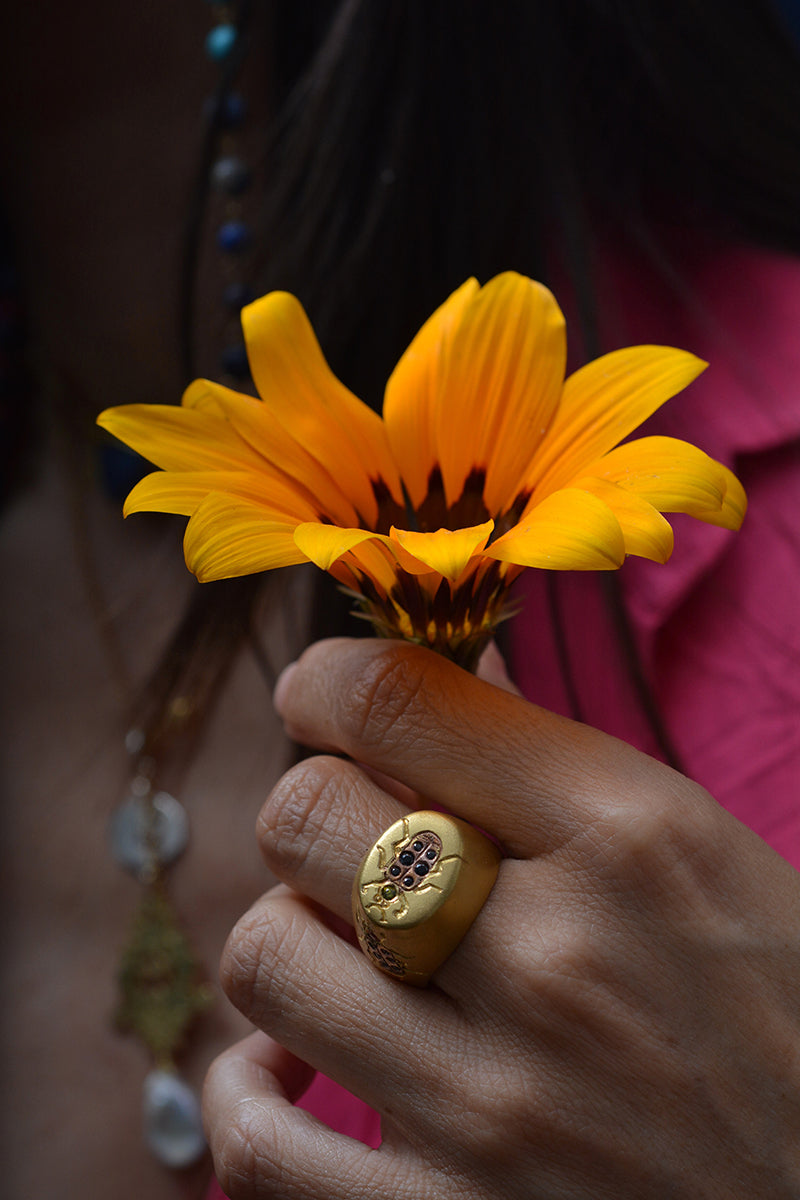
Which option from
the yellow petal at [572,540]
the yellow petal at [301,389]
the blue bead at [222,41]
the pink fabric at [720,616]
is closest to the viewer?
the yellow petal at [572,540]

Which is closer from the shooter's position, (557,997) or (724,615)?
(557,997)

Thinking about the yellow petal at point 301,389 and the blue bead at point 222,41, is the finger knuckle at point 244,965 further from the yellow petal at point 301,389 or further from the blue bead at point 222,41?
the blue bead at point 222,41

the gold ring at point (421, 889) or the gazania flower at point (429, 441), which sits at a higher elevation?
the gazania flower at point (429, 441)

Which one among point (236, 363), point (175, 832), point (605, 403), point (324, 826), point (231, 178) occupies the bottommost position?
point (175, 832)

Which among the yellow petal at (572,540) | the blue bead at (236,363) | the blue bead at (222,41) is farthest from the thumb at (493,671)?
the blue bead at (222,41)

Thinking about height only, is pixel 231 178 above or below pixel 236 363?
above

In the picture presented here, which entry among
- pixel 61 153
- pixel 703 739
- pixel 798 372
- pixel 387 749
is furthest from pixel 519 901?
pixel 61 153

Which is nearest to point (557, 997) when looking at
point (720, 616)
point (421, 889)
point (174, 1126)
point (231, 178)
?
point (421, 889)

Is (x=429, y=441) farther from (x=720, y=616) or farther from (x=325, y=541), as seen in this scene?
(x=720, y=616)
